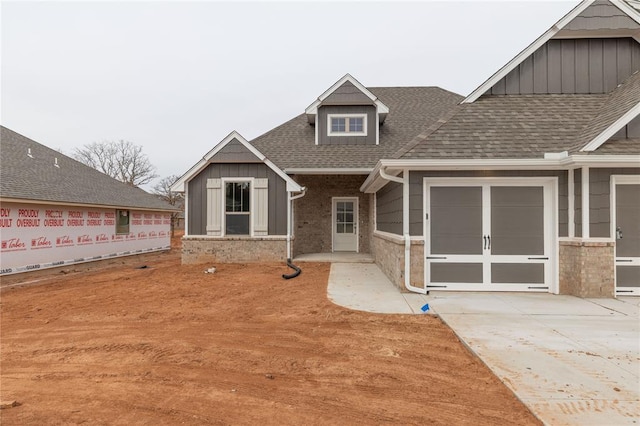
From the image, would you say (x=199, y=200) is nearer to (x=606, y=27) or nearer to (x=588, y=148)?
(x=588, y=148)

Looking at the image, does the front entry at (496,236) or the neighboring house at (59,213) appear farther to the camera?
the neighboring house at (59,213)

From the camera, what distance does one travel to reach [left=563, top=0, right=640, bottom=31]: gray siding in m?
7.40

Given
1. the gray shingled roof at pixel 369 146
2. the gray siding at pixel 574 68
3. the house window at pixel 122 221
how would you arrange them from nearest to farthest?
the gray siding at pixel 574 68 → the gray shingled roof at pixel 369 146 → the house window at pixel 122 221

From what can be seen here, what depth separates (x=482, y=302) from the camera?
5578 millimetres

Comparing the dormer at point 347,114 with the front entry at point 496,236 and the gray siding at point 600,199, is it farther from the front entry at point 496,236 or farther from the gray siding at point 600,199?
the gray siding at point 600,199

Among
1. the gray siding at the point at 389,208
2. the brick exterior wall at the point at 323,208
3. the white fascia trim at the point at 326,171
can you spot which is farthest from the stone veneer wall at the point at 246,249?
the gray siding at the point at 389,208

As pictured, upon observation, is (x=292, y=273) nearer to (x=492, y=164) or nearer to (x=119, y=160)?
(x=492, y=164)

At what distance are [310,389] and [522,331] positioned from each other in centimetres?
324

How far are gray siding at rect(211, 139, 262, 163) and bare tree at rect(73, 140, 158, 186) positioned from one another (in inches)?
1462

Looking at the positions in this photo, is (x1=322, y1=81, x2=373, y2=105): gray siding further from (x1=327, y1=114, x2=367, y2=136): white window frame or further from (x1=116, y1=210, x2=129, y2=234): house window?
(x1=116, y1=210, x2=129, y2=234): house window

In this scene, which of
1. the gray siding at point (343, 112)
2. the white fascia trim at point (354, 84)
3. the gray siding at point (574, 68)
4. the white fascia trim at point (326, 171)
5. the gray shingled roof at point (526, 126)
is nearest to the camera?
the gray shingled roof at point (526, 126)

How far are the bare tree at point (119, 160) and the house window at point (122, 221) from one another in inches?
1191

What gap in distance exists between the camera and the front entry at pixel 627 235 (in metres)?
5.95

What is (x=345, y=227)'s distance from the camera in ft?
42.3
